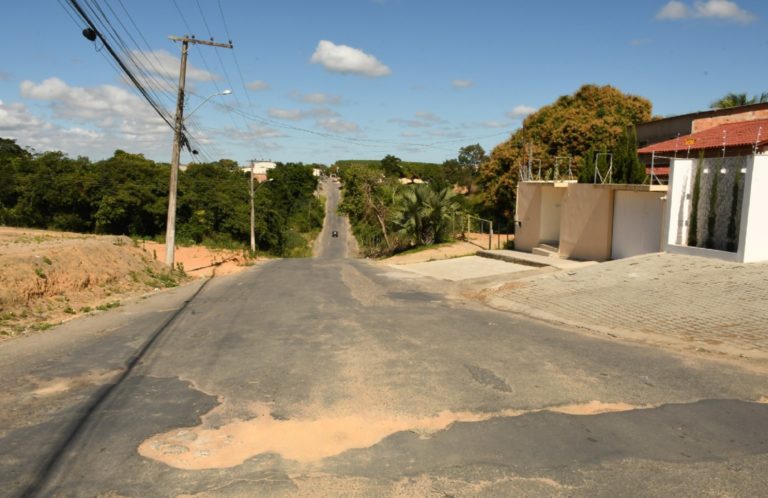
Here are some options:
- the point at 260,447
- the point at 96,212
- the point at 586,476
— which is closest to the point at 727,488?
the point at 586,476

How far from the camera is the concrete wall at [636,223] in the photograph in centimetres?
1611

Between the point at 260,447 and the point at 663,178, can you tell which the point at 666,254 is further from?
the point at 260,447

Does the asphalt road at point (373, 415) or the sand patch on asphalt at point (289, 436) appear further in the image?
the sand patch on asphalt at point (289, 436)

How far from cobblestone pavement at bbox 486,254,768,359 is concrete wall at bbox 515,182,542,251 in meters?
9.18

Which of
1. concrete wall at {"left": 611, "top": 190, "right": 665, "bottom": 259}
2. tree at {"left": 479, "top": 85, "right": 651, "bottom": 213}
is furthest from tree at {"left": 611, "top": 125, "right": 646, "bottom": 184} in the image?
tree at {"left": 479, "top": 85, "right": 651, "bottom": 213}

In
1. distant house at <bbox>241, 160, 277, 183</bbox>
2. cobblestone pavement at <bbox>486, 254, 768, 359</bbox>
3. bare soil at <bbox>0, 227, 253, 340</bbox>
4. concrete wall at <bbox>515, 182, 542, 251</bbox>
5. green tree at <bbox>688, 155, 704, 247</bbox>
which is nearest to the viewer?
cobblestone pavement at <bbox>486, 254, 768, 359</bbox>

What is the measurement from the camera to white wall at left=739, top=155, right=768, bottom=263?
12.4 metres

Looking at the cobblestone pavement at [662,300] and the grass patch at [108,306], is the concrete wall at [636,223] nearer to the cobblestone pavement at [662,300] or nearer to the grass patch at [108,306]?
the cobblestone pavement at [662,300]

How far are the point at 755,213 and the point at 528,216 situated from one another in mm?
13308

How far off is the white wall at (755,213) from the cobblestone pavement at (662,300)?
16.2 inches

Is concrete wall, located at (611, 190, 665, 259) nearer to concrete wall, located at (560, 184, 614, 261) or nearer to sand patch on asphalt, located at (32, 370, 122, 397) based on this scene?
concrete wall, located at (560, 184, 614, 261)

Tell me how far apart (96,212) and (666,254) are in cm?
3751

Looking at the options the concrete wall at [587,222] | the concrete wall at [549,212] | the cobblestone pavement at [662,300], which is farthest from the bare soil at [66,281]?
the concrete wall at [549,212]

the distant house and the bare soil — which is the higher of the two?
the distant house
